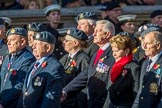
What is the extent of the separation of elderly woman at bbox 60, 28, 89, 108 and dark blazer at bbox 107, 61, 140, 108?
0.86 metres

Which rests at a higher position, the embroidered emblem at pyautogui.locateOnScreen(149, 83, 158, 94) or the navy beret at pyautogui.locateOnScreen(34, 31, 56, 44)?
the navy beret at pyautogui.locateOnScreen(34, 31, 56, 44)

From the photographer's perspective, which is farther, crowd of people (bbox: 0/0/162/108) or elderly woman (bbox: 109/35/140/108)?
elderly woman (bbox: 109/35/140/108)

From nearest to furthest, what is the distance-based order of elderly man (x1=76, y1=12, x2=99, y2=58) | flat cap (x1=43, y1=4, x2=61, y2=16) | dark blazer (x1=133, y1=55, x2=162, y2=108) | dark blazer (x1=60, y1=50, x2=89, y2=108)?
dark blazer (x1=133, y1=55, x2=162, y2=108), dark blazer (x1=60, y1=50, x2=89, y2=108), elderly man (x1=76, y1=12, x2=99, y2=58), flat cap (x1=43, y1=4, x2=61, y2=16)

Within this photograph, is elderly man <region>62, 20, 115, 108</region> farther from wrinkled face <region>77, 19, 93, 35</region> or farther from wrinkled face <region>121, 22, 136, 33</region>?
wrinkled face <region>121, 22, 136, 33</region>

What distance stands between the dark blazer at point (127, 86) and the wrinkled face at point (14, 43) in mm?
1365

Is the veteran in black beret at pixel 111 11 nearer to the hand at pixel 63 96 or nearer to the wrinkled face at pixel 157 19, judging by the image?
the wrinkled face at pixel 157 19

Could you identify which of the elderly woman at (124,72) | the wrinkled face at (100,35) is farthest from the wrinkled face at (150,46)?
the wrinkled face at (100,35)

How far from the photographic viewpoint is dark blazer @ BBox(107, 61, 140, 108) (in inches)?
452

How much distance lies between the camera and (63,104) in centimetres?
1230

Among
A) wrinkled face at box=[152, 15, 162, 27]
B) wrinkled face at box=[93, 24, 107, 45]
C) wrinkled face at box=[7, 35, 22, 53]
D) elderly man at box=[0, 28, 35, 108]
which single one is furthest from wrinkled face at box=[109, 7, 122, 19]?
wrinkled face at box=[7, 35, 22, 53]

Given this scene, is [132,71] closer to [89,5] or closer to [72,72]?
[72,72]

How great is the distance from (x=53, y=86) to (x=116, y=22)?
3.75m

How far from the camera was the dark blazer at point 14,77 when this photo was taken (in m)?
11.8

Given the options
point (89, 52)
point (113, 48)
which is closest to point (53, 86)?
point (113, 48)
